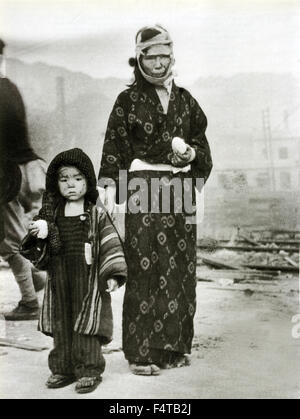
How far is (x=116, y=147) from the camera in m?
3.12

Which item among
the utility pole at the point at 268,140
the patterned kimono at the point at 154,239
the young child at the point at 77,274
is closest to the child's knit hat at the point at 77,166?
the young child at the point at 77,274

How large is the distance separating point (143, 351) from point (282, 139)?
53.1 inches

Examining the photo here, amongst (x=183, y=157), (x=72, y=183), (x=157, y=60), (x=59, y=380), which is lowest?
(x=59, y=380)

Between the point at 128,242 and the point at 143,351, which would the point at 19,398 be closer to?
the point at 143,351

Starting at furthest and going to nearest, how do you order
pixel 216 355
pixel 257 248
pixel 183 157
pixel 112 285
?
pixel 257 248 → pixel 216 355 → pixel 183 157 → pixel 112 285

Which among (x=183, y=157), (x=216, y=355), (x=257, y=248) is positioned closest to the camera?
(x=183, y=157)

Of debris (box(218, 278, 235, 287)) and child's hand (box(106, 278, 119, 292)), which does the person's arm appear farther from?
child's hand (box(106, 278, 119, 292))

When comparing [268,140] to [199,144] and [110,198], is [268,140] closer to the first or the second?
[199,144]

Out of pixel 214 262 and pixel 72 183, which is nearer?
pixel 72 183

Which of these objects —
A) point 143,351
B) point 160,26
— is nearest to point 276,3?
point 160,26

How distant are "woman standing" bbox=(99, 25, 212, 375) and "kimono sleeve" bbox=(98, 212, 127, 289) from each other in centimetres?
11

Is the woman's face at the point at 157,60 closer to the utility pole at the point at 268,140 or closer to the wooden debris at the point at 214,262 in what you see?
the utility pole at the point at 268,140

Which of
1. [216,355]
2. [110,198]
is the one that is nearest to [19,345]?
[110,198]

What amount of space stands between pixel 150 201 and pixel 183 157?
0.27 metres
